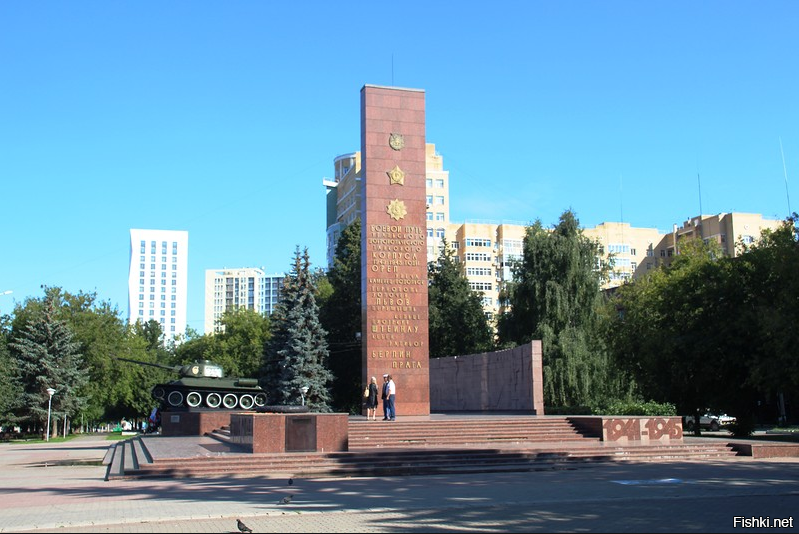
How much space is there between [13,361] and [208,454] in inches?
1202

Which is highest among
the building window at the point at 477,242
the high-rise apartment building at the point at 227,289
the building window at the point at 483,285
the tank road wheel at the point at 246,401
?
the high-rise apartment building at the point at 227,289

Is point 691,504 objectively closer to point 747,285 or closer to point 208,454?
point 208,454

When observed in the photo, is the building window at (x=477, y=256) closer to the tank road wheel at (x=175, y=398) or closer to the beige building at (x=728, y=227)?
the beige building at (x=728, y=227)

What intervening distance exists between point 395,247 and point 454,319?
1760cm

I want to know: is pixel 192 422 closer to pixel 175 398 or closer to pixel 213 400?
pixel 175 398

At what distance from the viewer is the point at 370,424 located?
1917 cm

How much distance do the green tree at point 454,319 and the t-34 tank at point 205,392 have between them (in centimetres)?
1617

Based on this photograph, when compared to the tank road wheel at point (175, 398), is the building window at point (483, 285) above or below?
above

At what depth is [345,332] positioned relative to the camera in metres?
42.2

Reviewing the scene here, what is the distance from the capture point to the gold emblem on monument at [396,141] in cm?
2541

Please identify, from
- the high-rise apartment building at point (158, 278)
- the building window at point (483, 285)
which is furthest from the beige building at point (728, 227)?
the high-rise apartment building at point (158, 278)

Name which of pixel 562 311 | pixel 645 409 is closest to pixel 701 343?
pixel 645 409

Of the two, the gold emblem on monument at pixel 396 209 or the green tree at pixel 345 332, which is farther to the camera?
the green tree at pixel 345 332

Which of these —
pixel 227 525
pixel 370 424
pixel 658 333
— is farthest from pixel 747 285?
pixel 227 525
